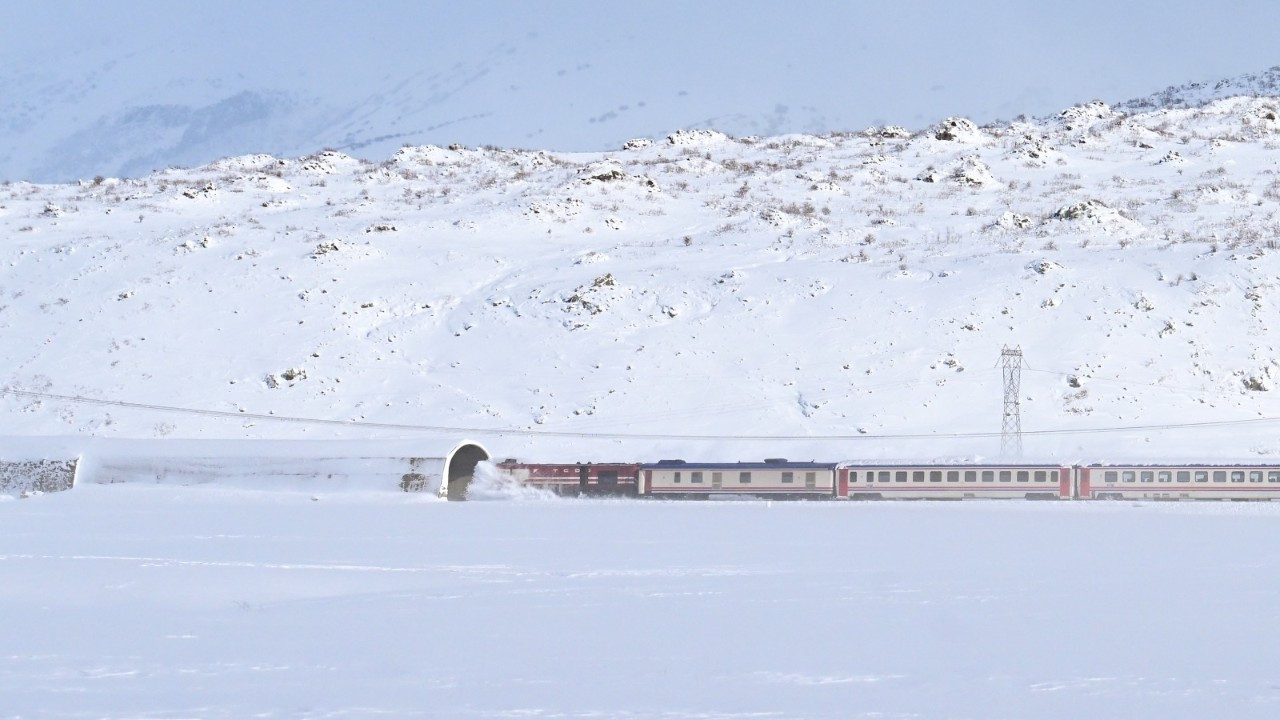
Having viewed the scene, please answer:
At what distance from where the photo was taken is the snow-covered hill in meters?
46.8

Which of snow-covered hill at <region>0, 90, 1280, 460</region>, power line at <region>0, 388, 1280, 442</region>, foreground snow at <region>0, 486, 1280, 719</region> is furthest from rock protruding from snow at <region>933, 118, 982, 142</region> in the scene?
foreground snow at <region>0, 486, 1280, 719</region>

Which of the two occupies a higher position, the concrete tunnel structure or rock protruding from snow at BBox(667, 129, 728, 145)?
rock protruding from snow at BBox(667, 129, 728, 145)

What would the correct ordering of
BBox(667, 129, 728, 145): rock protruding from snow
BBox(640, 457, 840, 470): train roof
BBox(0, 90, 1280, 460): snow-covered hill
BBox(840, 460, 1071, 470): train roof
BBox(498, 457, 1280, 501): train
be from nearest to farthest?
BBox(498, 457, 1280, 501): train < BBox(840, 460, 1071, 470): train roof < BBox(640, 457, 840, 470): train roof < BBox(0, 90, 1280, 460): snow-covered hill < BBox(667, 129, 728, 145): rock protruding from snow

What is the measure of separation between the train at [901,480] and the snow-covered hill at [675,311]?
4.72 meters

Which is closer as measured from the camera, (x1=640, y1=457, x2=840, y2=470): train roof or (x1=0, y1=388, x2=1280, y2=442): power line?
(x1=640, y1=457, x2=840, y2=470): train roof

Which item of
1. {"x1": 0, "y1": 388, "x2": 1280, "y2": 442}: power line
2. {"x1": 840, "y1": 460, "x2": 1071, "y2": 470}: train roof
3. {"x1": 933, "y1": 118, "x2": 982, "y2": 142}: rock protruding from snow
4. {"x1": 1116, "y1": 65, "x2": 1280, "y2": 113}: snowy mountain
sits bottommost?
{"x1": 840, "y1": 460, "x2": 1071, "y2": 470}: train roof

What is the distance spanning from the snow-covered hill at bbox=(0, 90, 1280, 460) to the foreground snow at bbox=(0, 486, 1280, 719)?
70.7 feet

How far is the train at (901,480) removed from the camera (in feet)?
118

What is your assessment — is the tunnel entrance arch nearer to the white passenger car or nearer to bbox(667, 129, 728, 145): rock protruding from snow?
the white passenger car

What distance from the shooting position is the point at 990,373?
4853cm

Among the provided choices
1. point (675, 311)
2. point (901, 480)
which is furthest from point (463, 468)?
point (675, 311)

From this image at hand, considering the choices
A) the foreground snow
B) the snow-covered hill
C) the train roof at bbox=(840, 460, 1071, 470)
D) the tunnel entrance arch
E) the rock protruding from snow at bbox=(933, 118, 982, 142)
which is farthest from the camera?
the rock protruding from snow at bbox=(933, 118, 982, 142)

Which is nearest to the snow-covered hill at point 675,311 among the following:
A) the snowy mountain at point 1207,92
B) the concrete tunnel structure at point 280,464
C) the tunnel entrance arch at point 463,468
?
the tunnel entrance arch at point 463,468

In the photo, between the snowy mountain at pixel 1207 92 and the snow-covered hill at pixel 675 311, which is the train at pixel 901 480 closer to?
the snow-covered hill at pixel 675 311
